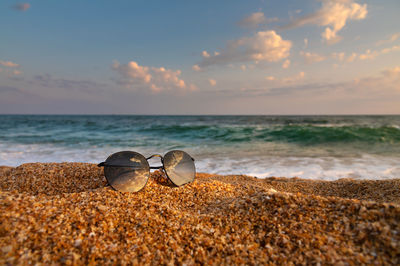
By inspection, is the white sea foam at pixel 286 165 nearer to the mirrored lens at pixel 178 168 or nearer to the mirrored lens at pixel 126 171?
the mirrored lens at pixel 178 168

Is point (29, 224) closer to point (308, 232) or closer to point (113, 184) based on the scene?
point (113, 184)

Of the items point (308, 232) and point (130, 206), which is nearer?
point (308, 232)

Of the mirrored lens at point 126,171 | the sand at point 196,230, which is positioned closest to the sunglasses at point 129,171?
the mirrored lens at point 126,171

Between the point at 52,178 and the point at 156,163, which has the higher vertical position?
the point at 52,178

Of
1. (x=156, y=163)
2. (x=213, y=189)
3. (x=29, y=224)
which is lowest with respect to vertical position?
(x=156, y=163)

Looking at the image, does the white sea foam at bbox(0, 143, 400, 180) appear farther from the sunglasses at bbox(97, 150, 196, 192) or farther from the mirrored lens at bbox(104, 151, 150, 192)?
the mirrored lens at bbox(104, 151, 150, 192)

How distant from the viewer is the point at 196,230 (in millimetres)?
1586

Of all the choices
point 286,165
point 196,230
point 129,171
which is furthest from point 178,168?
point 286,165

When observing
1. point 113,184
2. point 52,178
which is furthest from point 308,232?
point 52,178

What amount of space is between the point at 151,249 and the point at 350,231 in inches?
55.2

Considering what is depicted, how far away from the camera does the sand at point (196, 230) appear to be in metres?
1.24

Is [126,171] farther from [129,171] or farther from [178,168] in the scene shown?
[178,168]

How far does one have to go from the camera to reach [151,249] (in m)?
1.38

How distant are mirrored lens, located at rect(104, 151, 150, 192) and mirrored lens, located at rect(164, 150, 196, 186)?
13.1 inches
